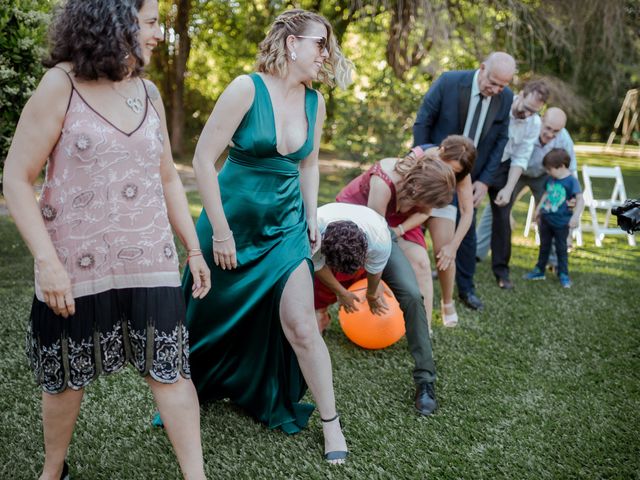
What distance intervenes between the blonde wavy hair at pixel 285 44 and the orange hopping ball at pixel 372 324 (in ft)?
5.40

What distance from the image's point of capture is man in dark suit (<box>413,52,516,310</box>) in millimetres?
5148

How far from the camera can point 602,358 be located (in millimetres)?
4516

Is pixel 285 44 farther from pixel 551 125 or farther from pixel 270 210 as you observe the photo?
pixel 551 125

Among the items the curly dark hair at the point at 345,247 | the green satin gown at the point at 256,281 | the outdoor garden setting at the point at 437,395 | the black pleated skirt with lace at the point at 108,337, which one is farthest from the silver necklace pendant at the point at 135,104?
the curly dark hair at the point at 345,247

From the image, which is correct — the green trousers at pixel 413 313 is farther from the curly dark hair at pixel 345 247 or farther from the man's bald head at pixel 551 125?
the man's bald head at pixel 551 125

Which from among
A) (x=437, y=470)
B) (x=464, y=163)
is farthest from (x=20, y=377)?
(x=464, y=163)

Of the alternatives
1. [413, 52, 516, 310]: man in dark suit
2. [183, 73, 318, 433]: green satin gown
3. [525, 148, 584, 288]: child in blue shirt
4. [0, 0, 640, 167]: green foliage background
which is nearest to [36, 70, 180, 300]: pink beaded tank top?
[183, 73, 318, 433]: green satin gown

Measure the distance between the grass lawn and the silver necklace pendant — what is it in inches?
61.5

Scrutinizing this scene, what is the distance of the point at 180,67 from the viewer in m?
17.0

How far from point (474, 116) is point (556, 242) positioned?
6.82 feet

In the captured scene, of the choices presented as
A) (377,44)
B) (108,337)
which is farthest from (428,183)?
(377,44)

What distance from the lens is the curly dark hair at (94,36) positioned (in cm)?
195

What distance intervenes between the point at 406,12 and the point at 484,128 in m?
8.42

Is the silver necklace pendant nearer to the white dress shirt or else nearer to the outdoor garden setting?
the outdoor garden setting
